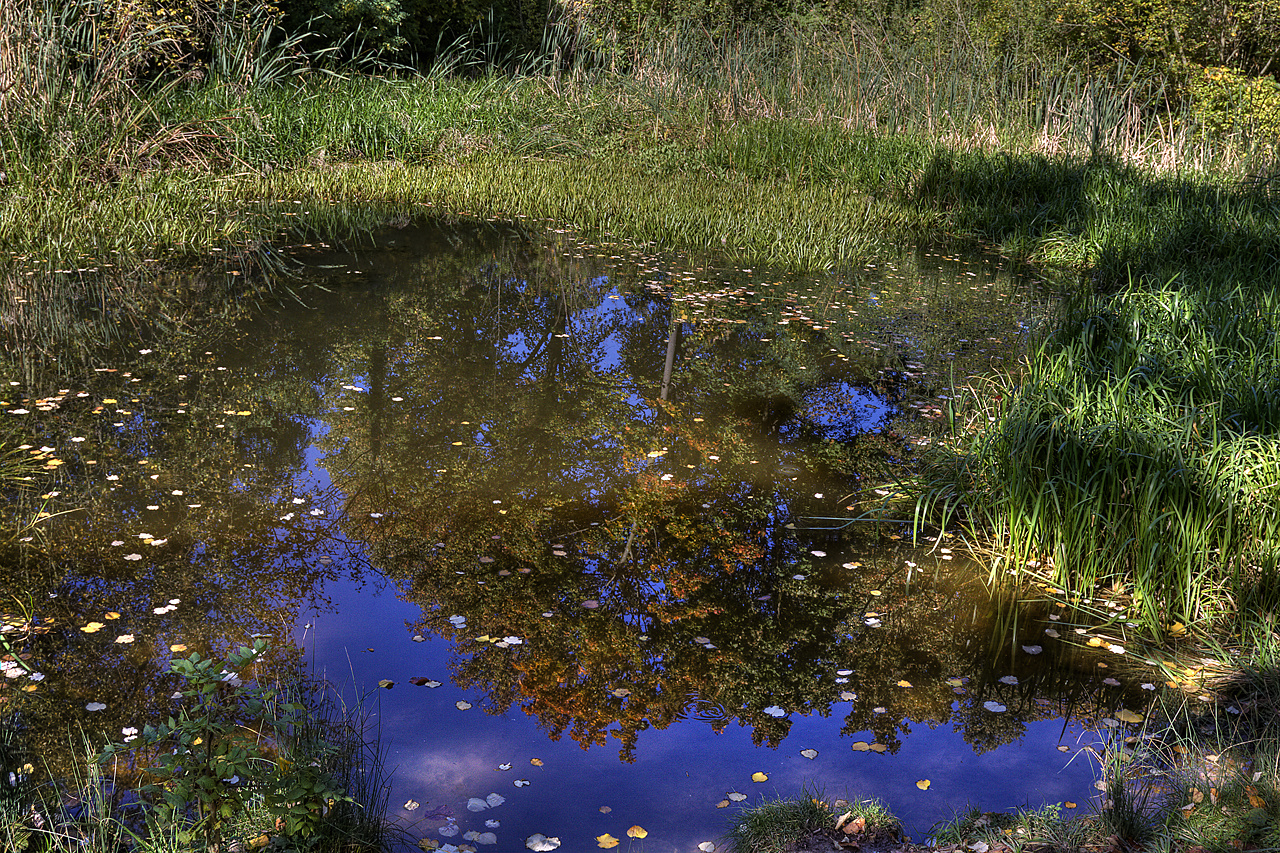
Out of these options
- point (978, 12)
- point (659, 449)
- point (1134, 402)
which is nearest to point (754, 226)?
point (659, 449)

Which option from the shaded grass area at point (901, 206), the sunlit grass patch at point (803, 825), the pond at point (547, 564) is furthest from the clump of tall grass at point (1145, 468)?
the sunlit grass patch at point (803, 825)

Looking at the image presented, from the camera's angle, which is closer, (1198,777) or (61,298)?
(1198,777)

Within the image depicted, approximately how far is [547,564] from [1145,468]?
2549mm

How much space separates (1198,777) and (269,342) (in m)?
5.84

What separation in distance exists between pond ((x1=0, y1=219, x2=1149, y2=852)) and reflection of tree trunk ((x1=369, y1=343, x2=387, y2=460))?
0.07 ft

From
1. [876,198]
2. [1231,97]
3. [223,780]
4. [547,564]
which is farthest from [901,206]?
[223,780]

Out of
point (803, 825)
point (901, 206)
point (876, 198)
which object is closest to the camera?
point (803, 825)

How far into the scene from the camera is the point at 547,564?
4.18m

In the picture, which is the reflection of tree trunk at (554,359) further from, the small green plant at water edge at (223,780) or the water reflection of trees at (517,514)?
the small green plant at water edge at (223,780)

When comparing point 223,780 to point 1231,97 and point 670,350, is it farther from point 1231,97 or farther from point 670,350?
point 1231,97

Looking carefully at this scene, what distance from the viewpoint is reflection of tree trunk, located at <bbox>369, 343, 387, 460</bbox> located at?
5.30 metres

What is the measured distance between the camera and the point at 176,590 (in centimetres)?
376

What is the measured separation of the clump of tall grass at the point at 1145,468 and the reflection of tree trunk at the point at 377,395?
2847mm

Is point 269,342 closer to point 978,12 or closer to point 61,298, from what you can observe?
point 61,298
